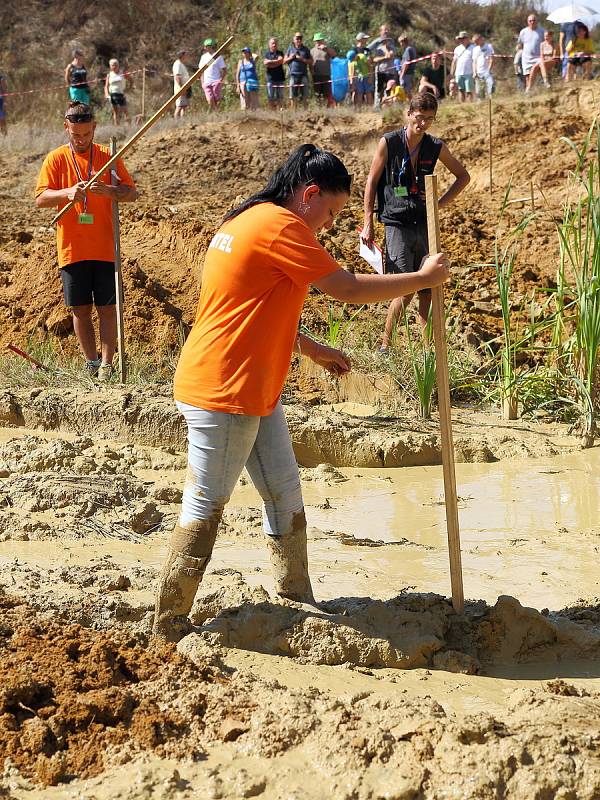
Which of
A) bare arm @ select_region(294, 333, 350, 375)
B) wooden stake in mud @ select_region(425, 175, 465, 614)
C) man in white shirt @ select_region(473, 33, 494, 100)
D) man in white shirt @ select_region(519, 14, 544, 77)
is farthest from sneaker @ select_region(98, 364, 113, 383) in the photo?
man in white shirt @ select_region(519, 14, 544, 77)

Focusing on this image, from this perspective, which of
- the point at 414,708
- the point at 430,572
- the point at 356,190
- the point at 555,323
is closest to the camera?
the point at 414,708

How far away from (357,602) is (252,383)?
3.37 feet

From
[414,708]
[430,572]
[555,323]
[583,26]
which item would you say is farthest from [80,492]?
[583,26]

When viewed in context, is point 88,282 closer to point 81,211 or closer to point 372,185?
point 81,211

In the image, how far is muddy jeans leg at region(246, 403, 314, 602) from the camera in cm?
353

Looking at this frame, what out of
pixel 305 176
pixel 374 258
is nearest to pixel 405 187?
pixel 374 258

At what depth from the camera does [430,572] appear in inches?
170

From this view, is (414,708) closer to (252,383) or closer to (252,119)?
(252,383)

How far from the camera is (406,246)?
6781 mm

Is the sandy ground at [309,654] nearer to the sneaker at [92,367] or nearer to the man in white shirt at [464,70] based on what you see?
the sneaker at [92,367]

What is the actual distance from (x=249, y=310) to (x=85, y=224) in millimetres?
3788

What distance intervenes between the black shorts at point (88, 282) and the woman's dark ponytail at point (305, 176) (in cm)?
361

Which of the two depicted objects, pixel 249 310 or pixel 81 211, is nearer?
pixel 249 310

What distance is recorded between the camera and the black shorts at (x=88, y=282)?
6746 millimetres
